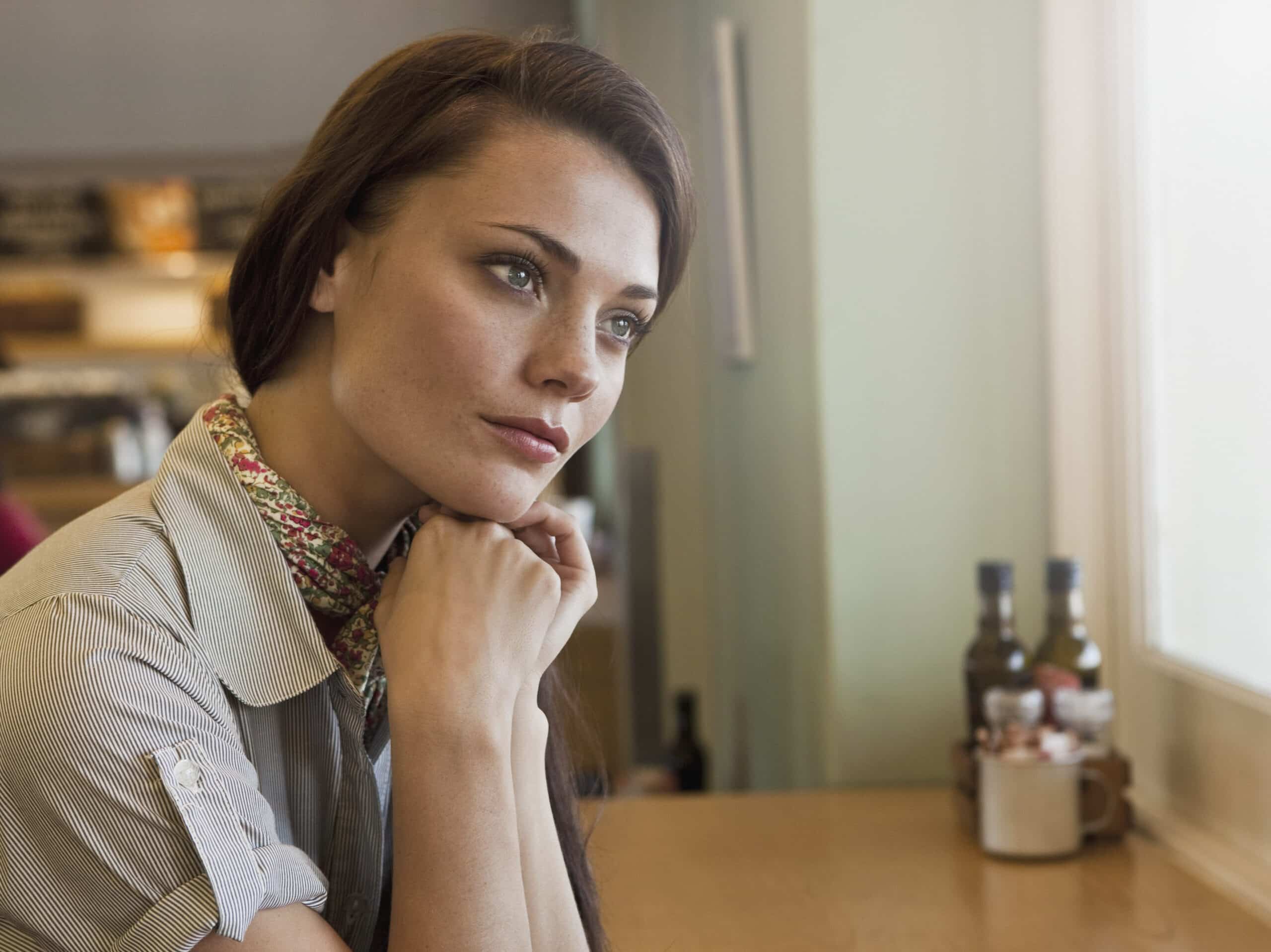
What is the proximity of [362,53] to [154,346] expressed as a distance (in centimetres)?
154

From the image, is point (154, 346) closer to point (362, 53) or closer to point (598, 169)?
point (362, 53)

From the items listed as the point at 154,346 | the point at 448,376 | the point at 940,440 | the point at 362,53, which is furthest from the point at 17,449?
the point at 448,376

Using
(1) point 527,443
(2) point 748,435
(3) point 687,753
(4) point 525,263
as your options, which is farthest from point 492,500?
(3) point 687,753

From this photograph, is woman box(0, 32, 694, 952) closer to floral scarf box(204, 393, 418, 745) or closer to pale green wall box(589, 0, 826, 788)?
floral scarf box(204, 393, 418, 745)

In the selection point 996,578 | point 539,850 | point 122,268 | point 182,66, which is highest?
point 182,66

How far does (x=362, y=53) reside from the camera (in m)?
4.31

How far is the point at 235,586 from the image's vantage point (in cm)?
83

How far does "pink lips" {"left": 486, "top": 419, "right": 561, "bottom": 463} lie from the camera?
0.87 meters

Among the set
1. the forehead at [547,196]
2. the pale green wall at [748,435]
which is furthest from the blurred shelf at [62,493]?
the forehead at [547,196]

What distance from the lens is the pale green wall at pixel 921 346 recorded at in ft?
5.11

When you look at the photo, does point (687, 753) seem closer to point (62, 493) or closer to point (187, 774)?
point (187, 774)

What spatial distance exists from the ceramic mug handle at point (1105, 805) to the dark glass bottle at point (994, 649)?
11cm

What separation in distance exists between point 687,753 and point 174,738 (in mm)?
1752

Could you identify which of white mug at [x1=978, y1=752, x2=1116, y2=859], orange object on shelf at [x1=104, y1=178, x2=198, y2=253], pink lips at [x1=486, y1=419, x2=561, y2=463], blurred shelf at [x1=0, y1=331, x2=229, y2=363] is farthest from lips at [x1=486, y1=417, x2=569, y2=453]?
orange object on shelf at [x1=104, y1=178, x2=198, y2=253]
